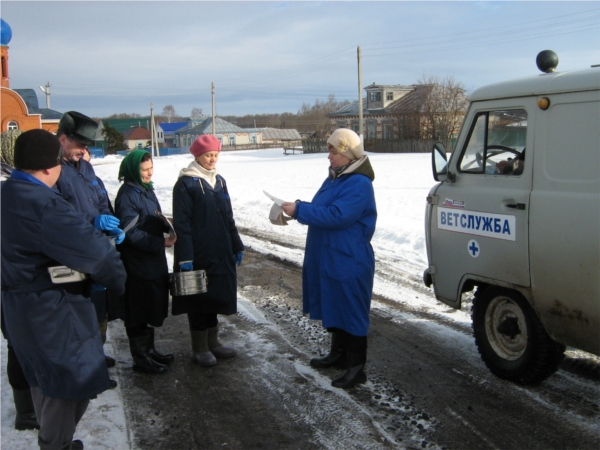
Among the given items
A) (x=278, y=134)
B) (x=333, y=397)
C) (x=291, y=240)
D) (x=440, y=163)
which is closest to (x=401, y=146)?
(x=291, y=240)

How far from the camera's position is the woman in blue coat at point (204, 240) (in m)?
4.96

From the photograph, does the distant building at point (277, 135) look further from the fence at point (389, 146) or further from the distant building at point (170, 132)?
the fence at point (389, 146)

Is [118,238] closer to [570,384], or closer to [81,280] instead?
[81,280]

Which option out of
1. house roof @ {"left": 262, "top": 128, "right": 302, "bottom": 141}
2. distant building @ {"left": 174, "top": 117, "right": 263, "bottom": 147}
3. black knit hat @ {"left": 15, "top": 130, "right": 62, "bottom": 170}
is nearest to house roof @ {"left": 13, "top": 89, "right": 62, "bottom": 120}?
distant building @ {"left": 174, "top": 117, "right": 263, "bottom": 147}

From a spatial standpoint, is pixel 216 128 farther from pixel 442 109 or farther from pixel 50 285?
pixel 50 285

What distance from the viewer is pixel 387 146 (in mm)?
57531

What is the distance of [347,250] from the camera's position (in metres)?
4.62

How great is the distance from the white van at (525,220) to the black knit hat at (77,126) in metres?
2.88

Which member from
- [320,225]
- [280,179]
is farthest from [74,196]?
[280,179]

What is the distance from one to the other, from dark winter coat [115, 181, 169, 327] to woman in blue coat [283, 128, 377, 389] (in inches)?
44.9

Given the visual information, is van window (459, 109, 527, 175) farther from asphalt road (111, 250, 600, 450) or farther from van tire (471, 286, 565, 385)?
asphalt road (111, 250, 600, 450)

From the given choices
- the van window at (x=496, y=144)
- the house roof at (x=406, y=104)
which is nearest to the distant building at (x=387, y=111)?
the house roof at (x=406, y=104)

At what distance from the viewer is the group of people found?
9.86 feet

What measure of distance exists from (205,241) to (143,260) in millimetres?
528
